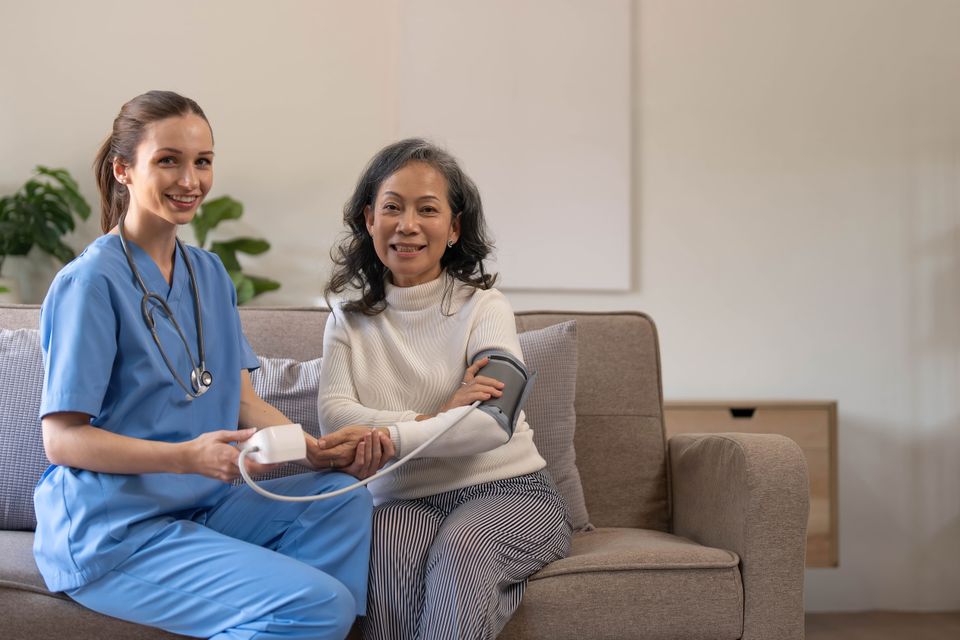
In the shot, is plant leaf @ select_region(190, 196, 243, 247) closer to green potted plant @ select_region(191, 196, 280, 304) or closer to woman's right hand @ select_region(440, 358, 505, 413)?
green potted plant @ select_region(191, 196, 280, 304)

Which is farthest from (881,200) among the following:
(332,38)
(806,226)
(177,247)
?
(177,247)

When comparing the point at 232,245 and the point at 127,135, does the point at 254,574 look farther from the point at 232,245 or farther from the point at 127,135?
the point at 232,245

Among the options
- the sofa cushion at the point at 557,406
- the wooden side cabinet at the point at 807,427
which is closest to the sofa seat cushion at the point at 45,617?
the sofa cushion at the point at 557,406

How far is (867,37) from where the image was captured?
11.0 ft

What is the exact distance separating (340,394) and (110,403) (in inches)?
17.4

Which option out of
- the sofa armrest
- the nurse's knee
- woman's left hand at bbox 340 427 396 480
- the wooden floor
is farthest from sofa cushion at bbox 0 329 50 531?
the wooden floor

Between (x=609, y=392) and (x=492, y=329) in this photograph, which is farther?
(x=609, y=392)

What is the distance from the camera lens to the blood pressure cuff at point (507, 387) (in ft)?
5.36

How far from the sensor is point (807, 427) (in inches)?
117

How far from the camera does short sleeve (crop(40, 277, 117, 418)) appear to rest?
1.37 m

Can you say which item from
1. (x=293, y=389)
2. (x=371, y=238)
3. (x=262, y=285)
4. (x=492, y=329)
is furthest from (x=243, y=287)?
(x=492, y=329)

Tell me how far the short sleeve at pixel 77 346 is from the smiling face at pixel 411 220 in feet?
1.85

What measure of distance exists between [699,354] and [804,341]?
1.16ft

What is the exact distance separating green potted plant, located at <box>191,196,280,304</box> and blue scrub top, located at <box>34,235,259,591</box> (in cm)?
156
